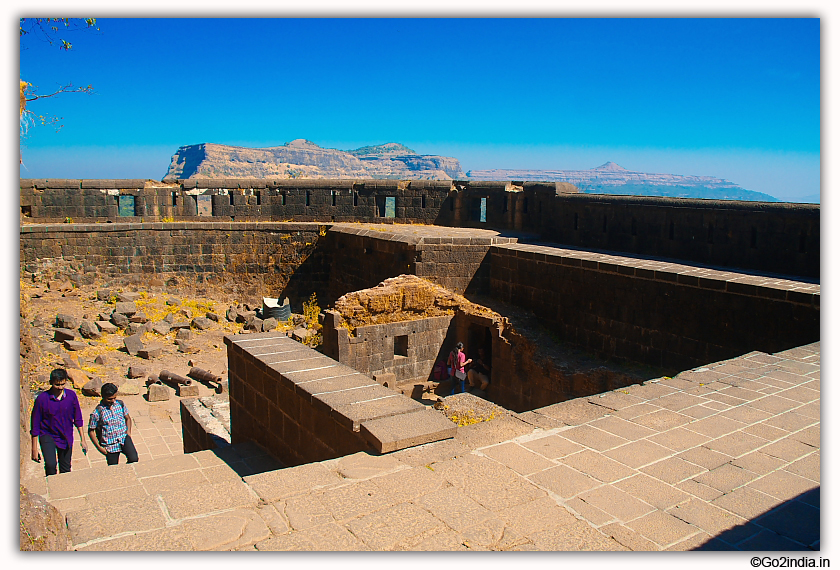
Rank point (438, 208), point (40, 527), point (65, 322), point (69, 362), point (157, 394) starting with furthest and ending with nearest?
1. point (438, 208)
2. point (65, 322)
3. point (69, 362)
4. point (157, 394)
5. point (40, 527)

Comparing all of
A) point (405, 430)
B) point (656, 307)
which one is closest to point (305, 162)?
point (656, 307)

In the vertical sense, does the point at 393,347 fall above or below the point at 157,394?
above

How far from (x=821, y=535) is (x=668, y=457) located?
1.08 m

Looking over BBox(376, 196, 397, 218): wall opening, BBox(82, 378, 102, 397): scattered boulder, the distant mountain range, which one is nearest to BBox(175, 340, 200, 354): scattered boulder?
BBox(82, 378, 102, 397): scattered boulder

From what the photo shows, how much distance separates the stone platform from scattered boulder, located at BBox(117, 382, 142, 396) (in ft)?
20.2

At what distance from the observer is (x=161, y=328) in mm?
13641

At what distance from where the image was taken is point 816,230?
9.12 m

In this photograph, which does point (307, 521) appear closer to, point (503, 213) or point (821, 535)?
point (821, 535)

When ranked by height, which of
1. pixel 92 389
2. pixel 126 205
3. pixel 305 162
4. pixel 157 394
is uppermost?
pixel 305 162

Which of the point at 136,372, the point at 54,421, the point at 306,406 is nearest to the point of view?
the point at 306,406

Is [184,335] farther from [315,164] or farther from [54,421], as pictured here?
[315,164]

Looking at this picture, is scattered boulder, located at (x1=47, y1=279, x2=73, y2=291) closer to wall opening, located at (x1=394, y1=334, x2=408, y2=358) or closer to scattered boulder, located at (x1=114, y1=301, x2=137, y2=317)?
scattered boulder, located at (x1=114, y1=301, x2=137, y2=317)


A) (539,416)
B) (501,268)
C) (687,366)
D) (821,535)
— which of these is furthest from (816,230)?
(821,535)

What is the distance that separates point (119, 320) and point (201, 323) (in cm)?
167
